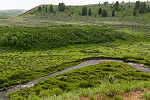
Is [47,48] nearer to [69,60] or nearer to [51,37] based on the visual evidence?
[51,37]

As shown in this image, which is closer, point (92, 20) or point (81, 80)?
point (81, 80)

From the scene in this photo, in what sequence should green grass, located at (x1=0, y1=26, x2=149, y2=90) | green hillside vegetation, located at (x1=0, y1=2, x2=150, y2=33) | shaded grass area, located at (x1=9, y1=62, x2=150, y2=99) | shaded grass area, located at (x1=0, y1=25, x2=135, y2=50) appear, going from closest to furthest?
shaded grass area, located at (x1=9, y1=62, x2=150, y2=99)
green grass, located at (x1=0, y1=26, x2=149, y2=90)
shaded grass area, located at (x1=0, y1=25, x2=135, y2=50)
green hillside vegetation, located at (x1=0, y1=2, x2=150, y2=33)

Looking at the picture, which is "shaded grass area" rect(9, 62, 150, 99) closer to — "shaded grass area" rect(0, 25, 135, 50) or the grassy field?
the grassy field

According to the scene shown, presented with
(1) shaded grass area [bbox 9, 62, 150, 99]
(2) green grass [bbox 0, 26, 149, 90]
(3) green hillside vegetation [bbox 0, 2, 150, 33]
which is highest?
(3) green hillside vegetation [bbox 0, 2, 150, 33]

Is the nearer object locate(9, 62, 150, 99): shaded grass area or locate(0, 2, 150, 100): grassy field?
locate(0, 2, 150, 100): grassy field

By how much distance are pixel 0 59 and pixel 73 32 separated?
36435mm

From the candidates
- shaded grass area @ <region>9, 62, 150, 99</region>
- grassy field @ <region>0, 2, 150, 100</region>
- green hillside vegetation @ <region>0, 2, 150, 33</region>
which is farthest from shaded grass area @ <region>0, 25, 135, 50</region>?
shaded grass area @ <region>9, 62, 150, 99</region>

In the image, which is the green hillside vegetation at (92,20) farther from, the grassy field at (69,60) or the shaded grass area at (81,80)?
the shaded grass area at (81,80)

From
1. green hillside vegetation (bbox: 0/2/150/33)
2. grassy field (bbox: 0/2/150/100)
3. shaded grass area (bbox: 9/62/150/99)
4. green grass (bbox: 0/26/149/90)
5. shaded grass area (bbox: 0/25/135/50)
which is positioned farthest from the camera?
green hillside vegetation (bbox: 0/2/150/33)

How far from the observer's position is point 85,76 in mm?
27469

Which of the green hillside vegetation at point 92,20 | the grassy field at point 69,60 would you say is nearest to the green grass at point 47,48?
the grassy field at point 69,60

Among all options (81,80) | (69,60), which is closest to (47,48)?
(69,60)

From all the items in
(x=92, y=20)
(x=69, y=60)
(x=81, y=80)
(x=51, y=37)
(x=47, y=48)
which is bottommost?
(x=81, y=80)

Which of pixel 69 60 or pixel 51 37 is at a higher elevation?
pixel 51 37
